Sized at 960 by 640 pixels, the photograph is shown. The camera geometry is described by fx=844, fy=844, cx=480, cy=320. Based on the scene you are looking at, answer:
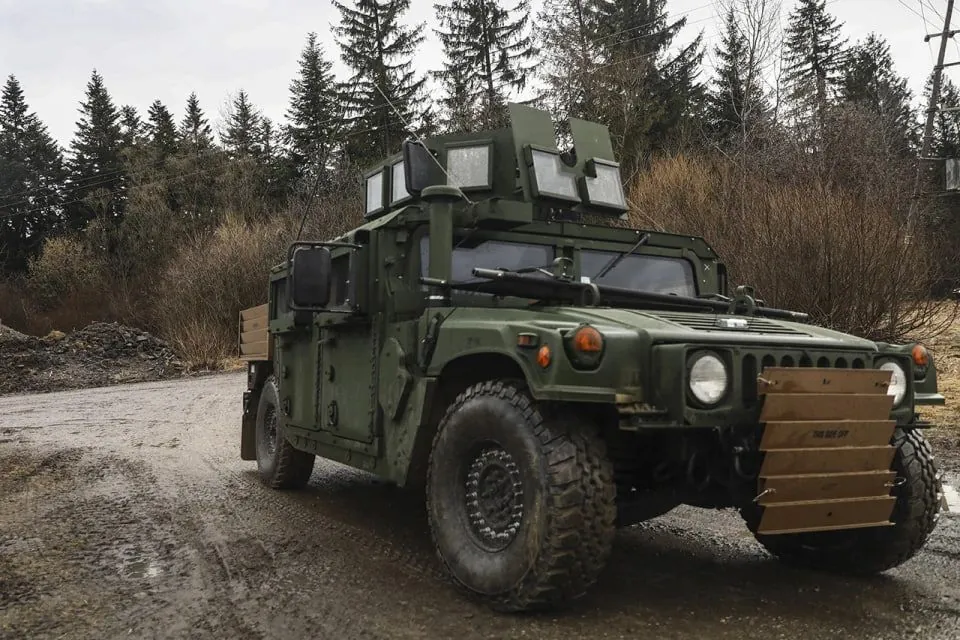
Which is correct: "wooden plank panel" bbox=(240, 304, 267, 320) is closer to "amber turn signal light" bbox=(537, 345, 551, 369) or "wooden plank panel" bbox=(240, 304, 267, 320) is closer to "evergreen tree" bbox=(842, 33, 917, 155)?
"amber turn signal light" bbox=(537, 345, 551, 369)

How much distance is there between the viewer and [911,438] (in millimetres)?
3953

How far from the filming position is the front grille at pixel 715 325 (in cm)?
370

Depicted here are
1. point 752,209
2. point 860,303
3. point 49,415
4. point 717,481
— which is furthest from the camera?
point 49,415

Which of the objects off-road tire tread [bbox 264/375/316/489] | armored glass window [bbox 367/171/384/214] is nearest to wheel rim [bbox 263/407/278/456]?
off-road tire tread [bbox 264/375/316/489]

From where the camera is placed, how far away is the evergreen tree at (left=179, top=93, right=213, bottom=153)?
1602 inches

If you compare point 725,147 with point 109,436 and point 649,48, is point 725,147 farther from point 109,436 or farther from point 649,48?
point 109,436

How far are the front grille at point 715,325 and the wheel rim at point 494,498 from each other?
3.21ft

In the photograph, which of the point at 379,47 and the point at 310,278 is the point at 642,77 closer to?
the point at 379,47

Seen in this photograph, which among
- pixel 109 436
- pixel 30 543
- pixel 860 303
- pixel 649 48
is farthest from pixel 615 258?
pixel 649 48

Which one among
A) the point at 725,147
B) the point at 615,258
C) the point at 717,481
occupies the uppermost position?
the point at 725,147

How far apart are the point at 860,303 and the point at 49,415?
12399 mm

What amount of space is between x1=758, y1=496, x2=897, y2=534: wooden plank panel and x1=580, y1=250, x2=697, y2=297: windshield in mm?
1785

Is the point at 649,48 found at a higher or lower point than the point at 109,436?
higher

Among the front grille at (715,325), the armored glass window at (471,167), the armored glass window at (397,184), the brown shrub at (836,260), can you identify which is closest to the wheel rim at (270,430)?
the armored glass window at (397,184)
